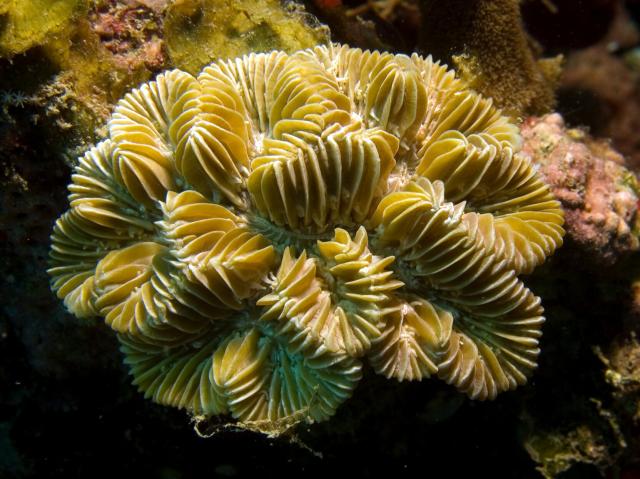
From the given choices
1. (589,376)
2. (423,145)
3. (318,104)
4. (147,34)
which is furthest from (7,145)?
(589,376)

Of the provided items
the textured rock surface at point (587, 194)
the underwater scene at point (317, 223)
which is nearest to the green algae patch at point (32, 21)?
the underwater scene at point (317, 223)

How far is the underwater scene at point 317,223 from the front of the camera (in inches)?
111

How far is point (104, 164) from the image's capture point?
3143mm

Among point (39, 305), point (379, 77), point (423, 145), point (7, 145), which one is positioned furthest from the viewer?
point (39, 305)

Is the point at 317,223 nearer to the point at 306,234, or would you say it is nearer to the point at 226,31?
the point at 306,234

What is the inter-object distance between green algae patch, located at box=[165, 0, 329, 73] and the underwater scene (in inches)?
0.6

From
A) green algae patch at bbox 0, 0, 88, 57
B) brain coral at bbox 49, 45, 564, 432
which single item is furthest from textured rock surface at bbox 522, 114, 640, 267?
green algae patch at bbox 0, 0, 88, 57

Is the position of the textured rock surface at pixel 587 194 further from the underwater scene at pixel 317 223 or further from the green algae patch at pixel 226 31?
the green algae patch at pixel 226 31

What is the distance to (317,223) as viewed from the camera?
9.66 feet

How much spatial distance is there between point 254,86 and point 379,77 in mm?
Answer: 810

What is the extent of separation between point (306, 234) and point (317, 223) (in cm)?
14

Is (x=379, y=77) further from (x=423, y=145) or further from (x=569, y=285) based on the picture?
(x=569, y=285)

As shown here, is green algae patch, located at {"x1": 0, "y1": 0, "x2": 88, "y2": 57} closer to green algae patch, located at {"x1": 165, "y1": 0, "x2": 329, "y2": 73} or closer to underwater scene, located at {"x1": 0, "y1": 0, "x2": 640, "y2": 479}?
underwater scene, located at {"x1": 0, "y1": 0, "x2": 640, "y2": 479}

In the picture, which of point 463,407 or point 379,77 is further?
point 463,407
